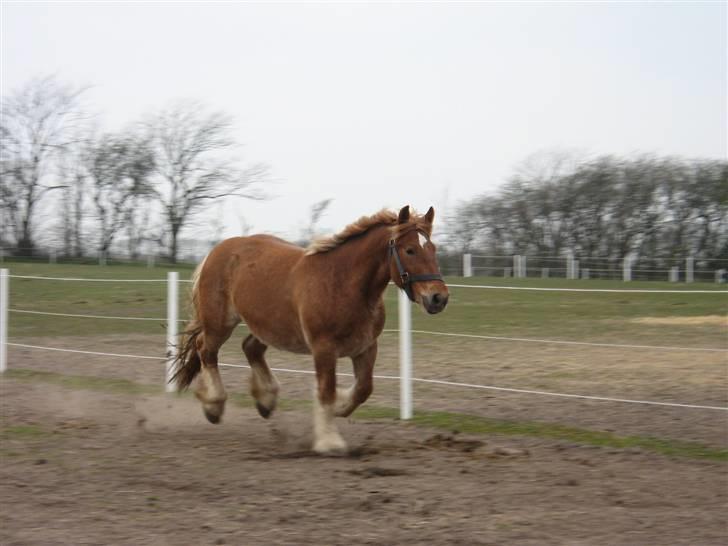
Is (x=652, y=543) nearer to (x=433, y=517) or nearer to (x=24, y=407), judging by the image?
(x=433, y=517)

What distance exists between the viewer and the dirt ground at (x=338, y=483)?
400 cm

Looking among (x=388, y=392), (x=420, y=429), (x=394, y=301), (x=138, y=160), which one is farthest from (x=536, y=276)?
(x=420, y=429)

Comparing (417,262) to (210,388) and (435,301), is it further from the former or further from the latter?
(210,388)

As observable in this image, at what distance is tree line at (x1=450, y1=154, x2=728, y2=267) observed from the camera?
31766 millimetres

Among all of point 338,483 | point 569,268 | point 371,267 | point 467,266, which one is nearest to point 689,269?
point 569,268

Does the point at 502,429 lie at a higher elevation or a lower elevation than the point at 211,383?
lower

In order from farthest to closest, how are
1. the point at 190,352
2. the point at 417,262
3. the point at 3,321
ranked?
the point at 3,321
the point at 190,352
the point at 417,262

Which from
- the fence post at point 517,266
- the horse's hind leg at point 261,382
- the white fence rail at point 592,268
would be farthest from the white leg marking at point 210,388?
the fence post at point 517,266

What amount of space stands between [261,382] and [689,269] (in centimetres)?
2523

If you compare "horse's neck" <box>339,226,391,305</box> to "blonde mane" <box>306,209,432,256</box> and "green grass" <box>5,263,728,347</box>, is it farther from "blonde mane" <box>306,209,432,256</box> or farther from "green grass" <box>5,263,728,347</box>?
"green grass" <box>5,263,728,347</box>

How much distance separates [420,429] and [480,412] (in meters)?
1.09

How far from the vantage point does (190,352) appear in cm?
769

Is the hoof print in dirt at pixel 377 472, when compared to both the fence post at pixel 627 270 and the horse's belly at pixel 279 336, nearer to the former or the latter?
the horse's belly at pixel 279 336

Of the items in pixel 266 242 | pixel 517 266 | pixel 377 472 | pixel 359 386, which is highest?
pixel 266 242
